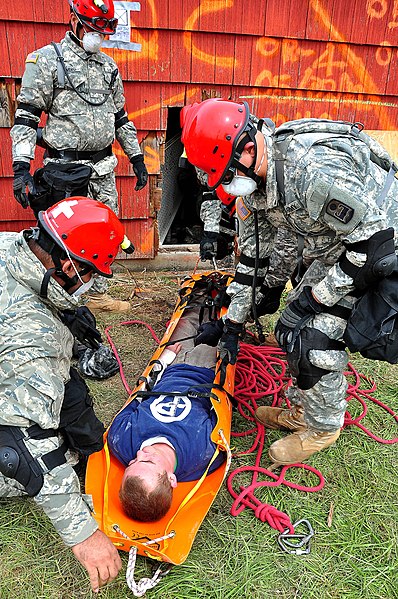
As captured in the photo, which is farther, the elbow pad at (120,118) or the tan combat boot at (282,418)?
the elbow pad at (120,118)

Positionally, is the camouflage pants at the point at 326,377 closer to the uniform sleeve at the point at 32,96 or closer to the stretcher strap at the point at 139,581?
the stretcher strap at the point at 139,581

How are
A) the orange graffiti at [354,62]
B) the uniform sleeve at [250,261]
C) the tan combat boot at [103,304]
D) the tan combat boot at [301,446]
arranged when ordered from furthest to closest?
the orange graffiti at [354,62], the tan combat boot at [103,304], the uniform sleeve at [250,261], the tan combat boot at [301,446]

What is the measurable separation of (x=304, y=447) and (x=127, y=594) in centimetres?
132

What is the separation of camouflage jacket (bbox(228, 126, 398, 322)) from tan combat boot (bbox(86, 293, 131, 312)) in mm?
2281

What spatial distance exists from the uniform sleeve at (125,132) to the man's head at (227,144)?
76.8 inches

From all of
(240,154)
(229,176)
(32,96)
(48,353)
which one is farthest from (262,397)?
(32,96)

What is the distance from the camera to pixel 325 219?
2.42m

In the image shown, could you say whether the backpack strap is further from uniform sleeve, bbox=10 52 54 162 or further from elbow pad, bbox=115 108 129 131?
elbow pad, bbox=115 108 129 131

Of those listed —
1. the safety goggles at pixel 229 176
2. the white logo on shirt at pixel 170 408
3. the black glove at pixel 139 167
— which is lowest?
the white logo on shirt at pixel 170 408

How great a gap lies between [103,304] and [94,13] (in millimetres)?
2433

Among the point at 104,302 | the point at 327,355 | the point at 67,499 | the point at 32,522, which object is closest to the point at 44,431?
the point at 67,499

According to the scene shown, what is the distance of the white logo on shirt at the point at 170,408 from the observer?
2.82 m

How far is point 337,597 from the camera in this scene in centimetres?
237

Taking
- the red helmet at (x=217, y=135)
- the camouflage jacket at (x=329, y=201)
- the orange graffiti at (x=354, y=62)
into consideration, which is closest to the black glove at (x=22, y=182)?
the red helmet at (x=217, y=135)
